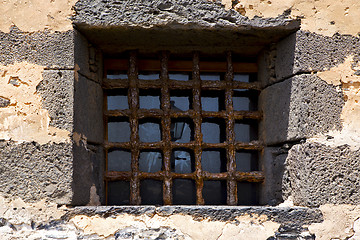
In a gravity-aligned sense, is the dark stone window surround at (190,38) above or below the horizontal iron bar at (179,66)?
above

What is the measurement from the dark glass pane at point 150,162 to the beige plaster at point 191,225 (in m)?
0.38

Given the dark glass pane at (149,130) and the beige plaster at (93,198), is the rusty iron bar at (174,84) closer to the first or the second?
the dark glass pane at (149,130)

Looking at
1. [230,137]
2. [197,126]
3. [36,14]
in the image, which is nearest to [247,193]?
[230,137]

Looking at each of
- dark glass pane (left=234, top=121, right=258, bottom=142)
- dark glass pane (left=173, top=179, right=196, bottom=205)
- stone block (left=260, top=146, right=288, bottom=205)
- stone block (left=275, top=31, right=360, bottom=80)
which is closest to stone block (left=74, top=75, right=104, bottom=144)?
→ dark glass pane (left=173, top=179, right=196, bottom=205)

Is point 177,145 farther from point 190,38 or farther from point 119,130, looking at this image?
point 190,38

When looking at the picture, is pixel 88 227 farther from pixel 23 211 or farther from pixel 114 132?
pixel 114 132

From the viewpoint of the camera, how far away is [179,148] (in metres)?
2.26

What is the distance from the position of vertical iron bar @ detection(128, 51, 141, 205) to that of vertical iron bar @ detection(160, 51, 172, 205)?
0.44 feet

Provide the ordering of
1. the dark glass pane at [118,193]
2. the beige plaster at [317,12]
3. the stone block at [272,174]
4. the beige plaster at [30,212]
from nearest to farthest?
the beige plaster at [30,212]
the beige plaster at [317,12]
the stone block at [272,174]
the dark glass pane at [118,193]

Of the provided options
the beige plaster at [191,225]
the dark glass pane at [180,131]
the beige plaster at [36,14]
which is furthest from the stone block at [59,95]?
the dark glass pane at [180,131]

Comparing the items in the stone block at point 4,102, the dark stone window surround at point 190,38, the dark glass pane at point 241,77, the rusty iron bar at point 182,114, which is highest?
the dark stone window surround at point 190,38

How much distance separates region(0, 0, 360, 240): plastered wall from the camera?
1.90m

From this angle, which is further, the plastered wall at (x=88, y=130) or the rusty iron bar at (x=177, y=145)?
the rusty iron bar at (x=177, y=145)

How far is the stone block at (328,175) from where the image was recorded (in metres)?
1.92
